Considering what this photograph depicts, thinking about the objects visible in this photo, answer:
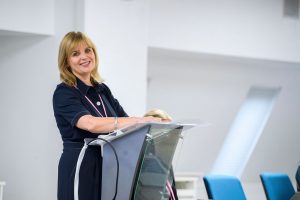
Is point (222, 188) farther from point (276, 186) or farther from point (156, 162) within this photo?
point (156, 162)

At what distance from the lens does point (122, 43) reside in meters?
5.25

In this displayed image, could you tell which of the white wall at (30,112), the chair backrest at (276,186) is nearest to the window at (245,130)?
the chair backrest at (276,186)

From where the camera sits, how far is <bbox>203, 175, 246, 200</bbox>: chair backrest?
3.99 metres

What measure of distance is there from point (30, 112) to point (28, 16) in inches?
34.7

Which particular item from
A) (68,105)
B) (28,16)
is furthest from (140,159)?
(28,16)

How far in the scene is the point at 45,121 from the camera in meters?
5.28

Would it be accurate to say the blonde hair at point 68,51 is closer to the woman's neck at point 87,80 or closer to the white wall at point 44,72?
the woman's neck at point 87,80

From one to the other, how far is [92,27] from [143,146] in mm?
3209

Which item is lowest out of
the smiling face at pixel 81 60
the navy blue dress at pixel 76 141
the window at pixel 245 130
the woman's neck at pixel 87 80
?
the window at pixel 245 130

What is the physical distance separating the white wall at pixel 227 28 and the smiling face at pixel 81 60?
3386 mm

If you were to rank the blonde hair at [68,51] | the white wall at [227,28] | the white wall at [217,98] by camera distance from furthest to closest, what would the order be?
the white wall at [217,98]
the white wall at [227,28]
the blonde hair at [68,51]

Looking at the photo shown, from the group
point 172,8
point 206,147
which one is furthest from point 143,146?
point 206,147

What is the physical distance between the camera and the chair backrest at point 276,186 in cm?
489

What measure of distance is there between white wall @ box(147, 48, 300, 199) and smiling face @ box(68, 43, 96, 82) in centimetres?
352
